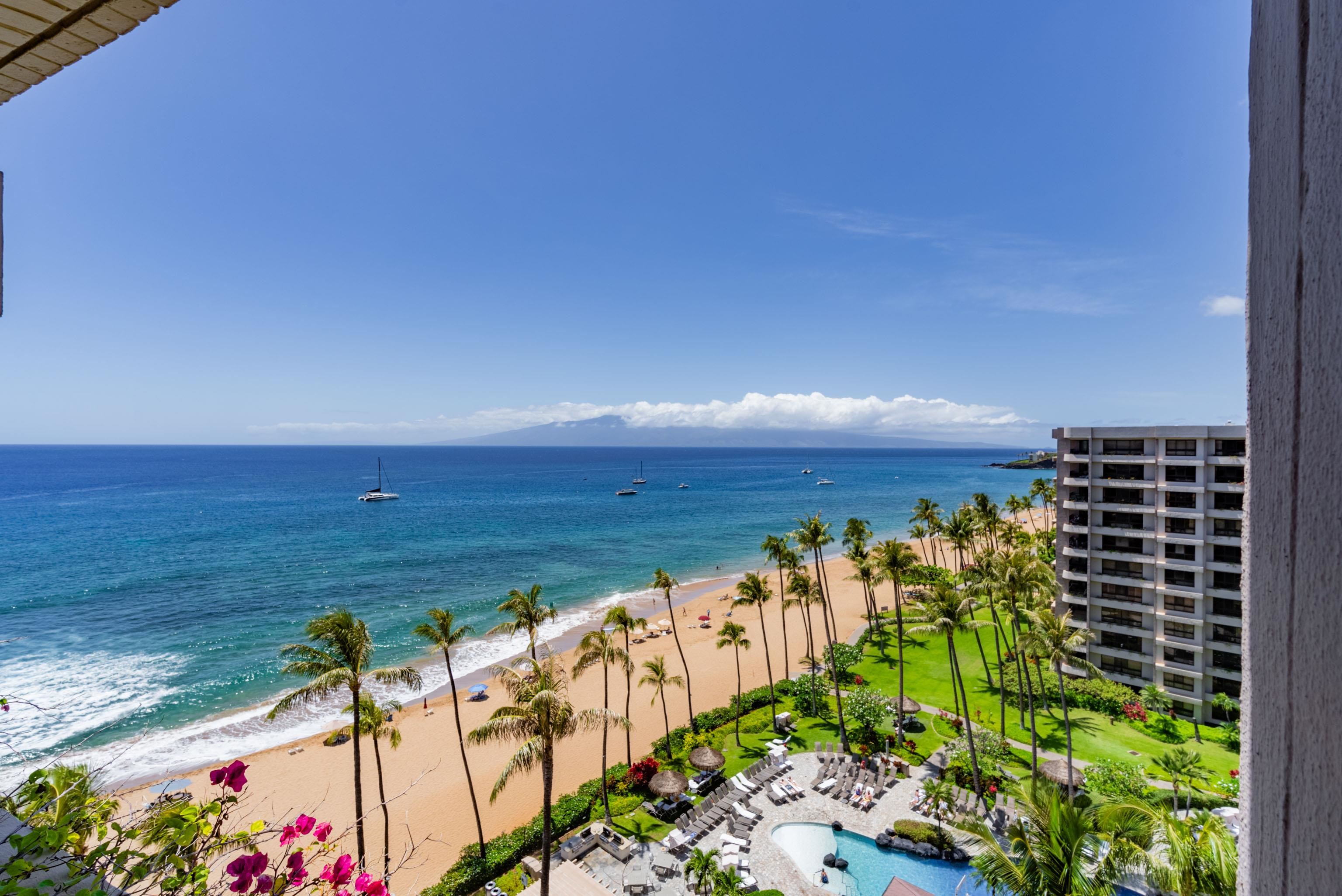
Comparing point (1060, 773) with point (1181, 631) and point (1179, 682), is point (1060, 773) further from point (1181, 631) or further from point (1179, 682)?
point (1181, 631)

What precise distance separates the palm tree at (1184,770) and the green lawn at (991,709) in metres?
1.47

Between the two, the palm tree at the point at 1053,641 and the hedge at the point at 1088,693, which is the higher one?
the palm tree at the point at 1053,641

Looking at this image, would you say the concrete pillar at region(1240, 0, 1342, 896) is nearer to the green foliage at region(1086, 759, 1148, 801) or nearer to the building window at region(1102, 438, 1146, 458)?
the green foliage at region(1086, 759, 1148, 801)

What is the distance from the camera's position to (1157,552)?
1163 inches

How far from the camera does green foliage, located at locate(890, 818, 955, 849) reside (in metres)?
20.5

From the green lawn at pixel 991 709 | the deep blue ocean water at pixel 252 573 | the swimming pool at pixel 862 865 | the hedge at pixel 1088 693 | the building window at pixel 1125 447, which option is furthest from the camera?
the deep blue ocean water at pixel 252 573

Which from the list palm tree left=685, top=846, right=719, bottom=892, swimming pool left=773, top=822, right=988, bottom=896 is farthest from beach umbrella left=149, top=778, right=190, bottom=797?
swimming pool left=773, top=822, right=988, bottom=896

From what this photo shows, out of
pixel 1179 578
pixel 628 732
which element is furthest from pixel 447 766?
pixel 1179 578

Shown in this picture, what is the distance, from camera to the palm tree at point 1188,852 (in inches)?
366

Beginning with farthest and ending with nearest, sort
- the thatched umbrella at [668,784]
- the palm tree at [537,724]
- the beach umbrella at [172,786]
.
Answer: the beach umbrella at [172,786] → the thatched umbrella at [668,784] → the palm tree at [537,724]

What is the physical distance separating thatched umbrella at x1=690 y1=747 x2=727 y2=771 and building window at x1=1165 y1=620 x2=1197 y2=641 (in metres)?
23.7

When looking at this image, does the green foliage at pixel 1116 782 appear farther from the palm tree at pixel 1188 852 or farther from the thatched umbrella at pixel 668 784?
the thatched umbrella at pixel 668 784

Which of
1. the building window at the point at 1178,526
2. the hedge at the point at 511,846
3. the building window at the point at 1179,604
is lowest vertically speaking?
the hedge at the point at 511,846

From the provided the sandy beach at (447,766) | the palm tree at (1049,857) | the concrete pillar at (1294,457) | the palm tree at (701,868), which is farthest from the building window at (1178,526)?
the concrete pillar at (1294,457)
